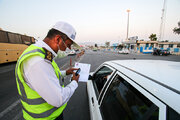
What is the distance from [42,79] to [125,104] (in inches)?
38.9

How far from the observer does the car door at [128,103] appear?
2.15 feet

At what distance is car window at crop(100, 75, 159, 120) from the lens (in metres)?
0.72

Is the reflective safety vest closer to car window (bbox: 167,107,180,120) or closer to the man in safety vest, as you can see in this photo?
the man in safety vest

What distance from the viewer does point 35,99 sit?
89 cm

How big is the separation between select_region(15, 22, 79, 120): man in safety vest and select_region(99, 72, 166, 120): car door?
2.04ft

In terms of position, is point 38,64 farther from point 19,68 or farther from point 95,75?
point 95,75

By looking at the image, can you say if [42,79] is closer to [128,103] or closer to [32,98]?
[32,98]

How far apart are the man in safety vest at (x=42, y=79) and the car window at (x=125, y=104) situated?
24.5 inches

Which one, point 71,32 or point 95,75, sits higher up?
point 71,32

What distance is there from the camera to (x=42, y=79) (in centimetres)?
73

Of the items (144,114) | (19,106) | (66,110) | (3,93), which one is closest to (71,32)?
(144,114)

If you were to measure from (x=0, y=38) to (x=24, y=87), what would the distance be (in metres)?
12.6

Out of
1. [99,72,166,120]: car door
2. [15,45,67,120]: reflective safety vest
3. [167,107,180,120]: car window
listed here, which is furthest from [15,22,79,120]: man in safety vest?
[167,107,180,120]: car window

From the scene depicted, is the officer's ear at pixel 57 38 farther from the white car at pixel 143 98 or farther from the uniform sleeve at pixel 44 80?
the white car at pixel 143 98
